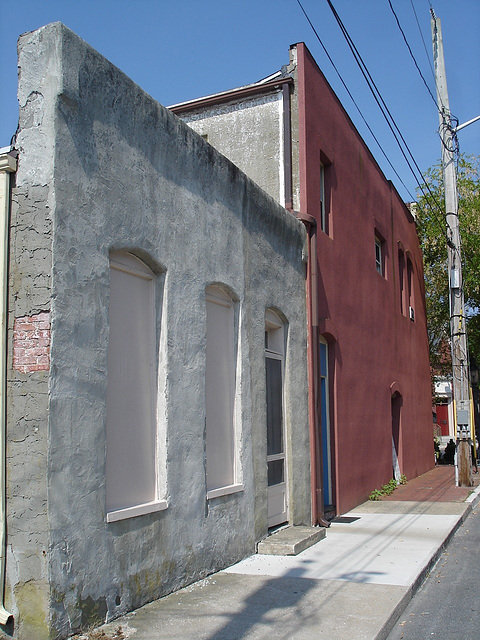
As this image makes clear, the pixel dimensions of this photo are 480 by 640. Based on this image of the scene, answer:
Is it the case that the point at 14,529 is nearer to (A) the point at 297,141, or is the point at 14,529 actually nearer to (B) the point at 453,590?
(B) the point at 453,590

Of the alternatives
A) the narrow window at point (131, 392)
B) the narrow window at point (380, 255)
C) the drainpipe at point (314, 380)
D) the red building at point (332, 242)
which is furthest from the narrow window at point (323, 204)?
the narrow window at point (131, 392)

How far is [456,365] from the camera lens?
1639cm

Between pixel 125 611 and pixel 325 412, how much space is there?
6.73m

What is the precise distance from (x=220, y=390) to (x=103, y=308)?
269cm

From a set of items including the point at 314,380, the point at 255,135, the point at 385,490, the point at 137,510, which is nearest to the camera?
the point at 137,510

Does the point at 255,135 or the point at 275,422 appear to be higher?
the point at 255,135

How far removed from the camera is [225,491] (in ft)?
25.5

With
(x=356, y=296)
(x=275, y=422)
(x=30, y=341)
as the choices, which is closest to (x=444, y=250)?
(x=356, y=296)

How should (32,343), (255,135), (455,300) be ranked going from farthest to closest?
1. (455,300)
2. (255,135)
3. (32,343)

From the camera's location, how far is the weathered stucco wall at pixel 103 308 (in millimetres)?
5148

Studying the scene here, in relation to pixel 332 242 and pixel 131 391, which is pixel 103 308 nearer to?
pixel 131 391

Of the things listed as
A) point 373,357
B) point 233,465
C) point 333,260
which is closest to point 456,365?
point 373,357

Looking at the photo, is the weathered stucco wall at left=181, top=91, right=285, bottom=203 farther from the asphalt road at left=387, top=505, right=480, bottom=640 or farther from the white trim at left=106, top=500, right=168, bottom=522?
the white trim at left=106, top=500, right=168, bottom=522

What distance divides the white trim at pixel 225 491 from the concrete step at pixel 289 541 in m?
0.86
